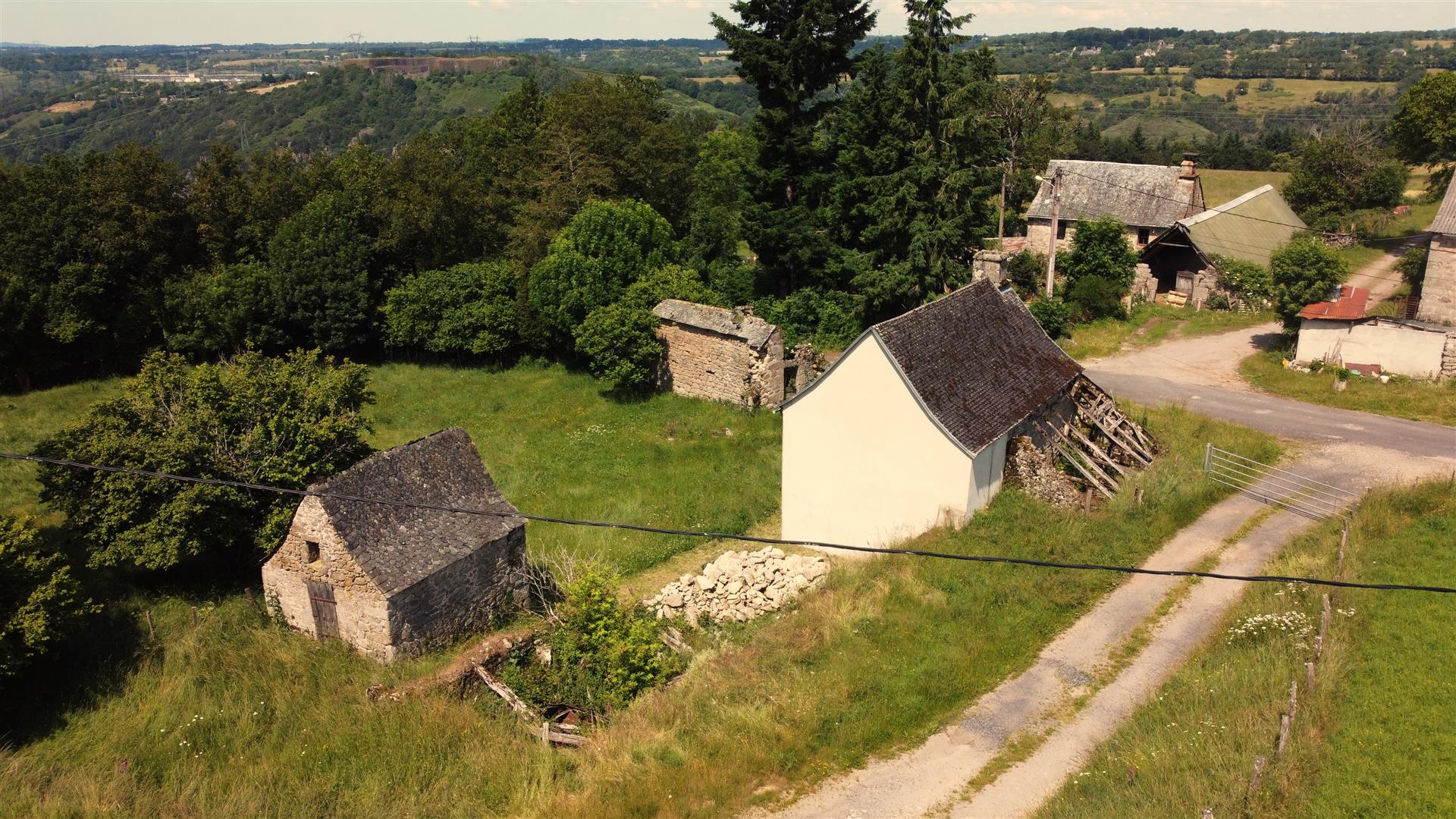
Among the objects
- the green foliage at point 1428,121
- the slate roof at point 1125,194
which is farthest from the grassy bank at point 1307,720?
the green foliage at point 1428,121

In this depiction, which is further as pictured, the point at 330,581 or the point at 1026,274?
the point at 1026,274

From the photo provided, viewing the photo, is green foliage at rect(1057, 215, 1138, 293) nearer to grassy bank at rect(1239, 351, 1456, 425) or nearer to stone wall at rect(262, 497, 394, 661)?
grassy bank at rect(1239, 351, 1456, 425)

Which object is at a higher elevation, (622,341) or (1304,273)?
(1304,273)

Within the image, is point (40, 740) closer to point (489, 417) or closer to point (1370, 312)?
point (489, 417)

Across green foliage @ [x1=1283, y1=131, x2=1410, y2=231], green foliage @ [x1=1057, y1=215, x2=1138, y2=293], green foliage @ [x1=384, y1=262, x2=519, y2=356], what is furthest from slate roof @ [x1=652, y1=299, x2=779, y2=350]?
green foliage @ [x1=1283, y1=131, x2=1410, y2=231]

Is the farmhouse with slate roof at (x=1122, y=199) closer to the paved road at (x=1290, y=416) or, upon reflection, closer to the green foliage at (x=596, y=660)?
the paved road at (x=1290, y=416)

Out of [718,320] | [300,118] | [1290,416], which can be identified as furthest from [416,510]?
[300,118]

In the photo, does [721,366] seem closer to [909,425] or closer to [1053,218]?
[909,425]

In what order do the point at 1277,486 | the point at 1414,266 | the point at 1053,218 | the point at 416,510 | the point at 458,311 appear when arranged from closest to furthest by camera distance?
the point at 416,510 → the point at 1277,486 → the point at 1053,218 → the point at 458,311 → the point at 1414,266
